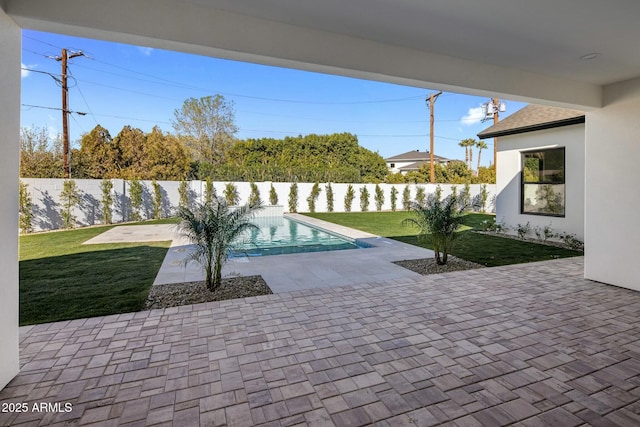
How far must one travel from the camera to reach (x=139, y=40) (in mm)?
3051

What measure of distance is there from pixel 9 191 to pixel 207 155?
25.1m

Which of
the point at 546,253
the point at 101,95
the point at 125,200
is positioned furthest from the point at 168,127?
the point at 546,253

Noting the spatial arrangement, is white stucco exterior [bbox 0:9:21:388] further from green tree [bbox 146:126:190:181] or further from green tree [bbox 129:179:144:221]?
green tree [bbox 146:126:190:181]

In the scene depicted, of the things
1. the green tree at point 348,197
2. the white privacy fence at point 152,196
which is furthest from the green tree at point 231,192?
the green tree at point 348,197

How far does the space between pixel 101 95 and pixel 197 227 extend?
821 inches

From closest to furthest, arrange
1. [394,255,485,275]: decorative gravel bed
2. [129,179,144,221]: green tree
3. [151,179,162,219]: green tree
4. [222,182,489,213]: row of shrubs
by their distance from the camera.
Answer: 1. [394,255,485,275]: decorative gravel bed
2. [129,179,144,221]: green tree
3. [151,179,162,219]: green tree
4. [222,182,489,213]: row of shrubs

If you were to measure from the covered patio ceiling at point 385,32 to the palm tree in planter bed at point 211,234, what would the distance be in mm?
2459

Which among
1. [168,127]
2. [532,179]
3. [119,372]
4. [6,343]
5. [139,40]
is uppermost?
[168,127]

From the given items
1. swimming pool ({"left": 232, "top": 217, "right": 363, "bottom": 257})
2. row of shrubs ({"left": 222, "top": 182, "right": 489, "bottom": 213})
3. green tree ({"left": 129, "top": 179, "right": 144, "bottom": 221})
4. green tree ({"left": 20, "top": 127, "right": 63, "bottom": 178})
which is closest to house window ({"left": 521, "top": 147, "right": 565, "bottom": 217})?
swimming pool ({"left": 232, "top": 217, "right": 363, "bottom": 257})

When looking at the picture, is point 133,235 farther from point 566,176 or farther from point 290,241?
point 566,176

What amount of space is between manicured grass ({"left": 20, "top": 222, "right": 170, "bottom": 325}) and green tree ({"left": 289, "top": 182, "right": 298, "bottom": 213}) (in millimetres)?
9918

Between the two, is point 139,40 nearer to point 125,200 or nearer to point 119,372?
point 119,372

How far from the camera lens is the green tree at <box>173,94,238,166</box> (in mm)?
25609

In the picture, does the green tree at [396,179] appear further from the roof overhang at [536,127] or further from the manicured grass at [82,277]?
the manicured grass at [82,277]
